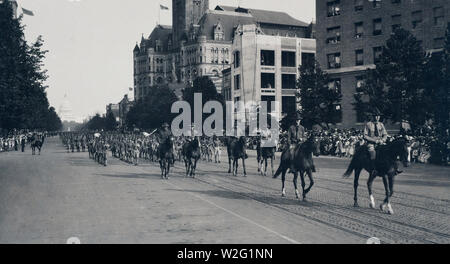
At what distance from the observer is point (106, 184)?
58.7ft

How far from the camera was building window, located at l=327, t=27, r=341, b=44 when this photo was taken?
172 ft

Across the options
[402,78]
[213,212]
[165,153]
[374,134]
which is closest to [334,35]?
[402,78]

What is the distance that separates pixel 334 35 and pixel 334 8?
10.0ft

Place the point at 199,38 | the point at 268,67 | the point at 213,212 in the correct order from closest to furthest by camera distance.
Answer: the point at 213,212, the point at 268,67, the point at 199,38

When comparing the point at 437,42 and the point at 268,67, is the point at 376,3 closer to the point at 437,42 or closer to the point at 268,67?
the point at 437,42

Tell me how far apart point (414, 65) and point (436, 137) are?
990 cm

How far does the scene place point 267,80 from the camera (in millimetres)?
66312

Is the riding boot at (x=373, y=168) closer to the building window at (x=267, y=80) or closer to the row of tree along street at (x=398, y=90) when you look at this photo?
the row of tree along street at (x=398, y=90)

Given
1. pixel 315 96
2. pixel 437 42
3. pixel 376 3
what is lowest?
pixel 315 96

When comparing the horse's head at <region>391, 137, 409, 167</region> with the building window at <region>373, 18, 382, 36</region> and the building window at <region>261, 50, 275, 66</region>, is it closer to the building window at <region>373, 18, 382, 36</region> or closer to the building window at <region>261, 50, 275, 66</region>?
the building window at <region>373, 18, 382, 36</region>

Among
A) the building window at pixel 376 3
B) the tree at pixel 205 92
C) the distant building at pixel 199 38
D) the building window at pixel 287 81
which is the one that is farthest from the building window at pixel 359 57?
the distant building at pixel 199 38

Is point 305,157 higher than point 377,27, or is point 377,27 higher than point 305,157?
point 377,27

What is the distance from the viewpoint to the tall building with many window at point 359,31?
143 feet
